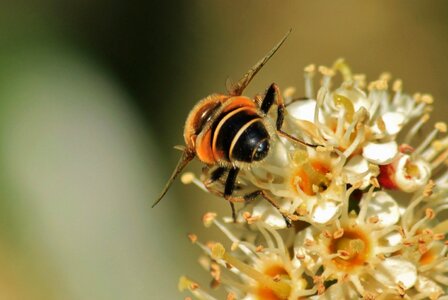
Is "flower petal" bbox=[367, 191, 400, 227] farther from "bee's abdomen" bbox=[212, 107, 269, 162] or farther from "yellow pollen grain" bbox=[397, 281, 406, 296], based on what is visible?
"bee's abdomen" bbox=[212, 107, 269, 162]

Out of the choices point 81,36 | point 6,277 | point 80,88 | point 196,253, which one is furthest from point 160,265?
point 81,36

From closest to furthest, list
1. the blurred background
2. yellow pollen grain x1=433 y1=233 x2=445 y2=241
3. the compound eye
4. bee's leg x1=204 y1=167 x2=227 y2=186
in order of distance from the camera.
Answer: the compound eye → yellow pollen grain x1=433 y1=233 x2=445 y2=241 → bee's leg x1=204 y1=167 x2=227 y2=186 → the blurred background

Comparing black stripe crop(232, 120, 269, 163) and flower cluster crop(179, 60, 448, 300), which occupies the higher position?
black stripe crop(232, 120, 269, 163)

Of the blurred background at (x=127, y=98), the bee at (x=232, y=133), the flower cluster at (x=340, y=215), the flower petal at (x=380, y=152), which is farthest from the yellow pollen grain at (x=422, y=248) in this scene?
the blurred background at (x=127, y=98)

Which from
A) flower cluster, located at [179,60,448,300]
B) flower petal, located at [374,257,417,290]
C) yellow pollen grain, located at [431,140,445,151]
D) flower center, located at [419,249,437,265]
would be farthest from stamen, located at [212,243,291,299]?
yellow pollen grain, located at [431,140,445,151]

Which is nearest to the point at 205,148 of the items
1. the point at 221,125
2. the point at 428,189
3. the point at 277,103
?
the point at 221,125

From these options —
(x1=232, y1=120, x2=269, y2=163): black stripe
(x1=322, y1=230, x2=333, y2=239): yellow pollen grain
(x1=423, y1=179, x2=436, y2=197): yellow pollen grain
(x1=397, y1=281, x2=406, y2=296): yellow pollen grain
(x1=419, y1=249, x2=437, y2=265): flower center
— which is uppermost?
(x1=232, y1=120, x2=269, y2=163): black stripe

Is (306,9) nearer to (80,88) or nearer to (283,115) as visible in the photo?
(80,88)
